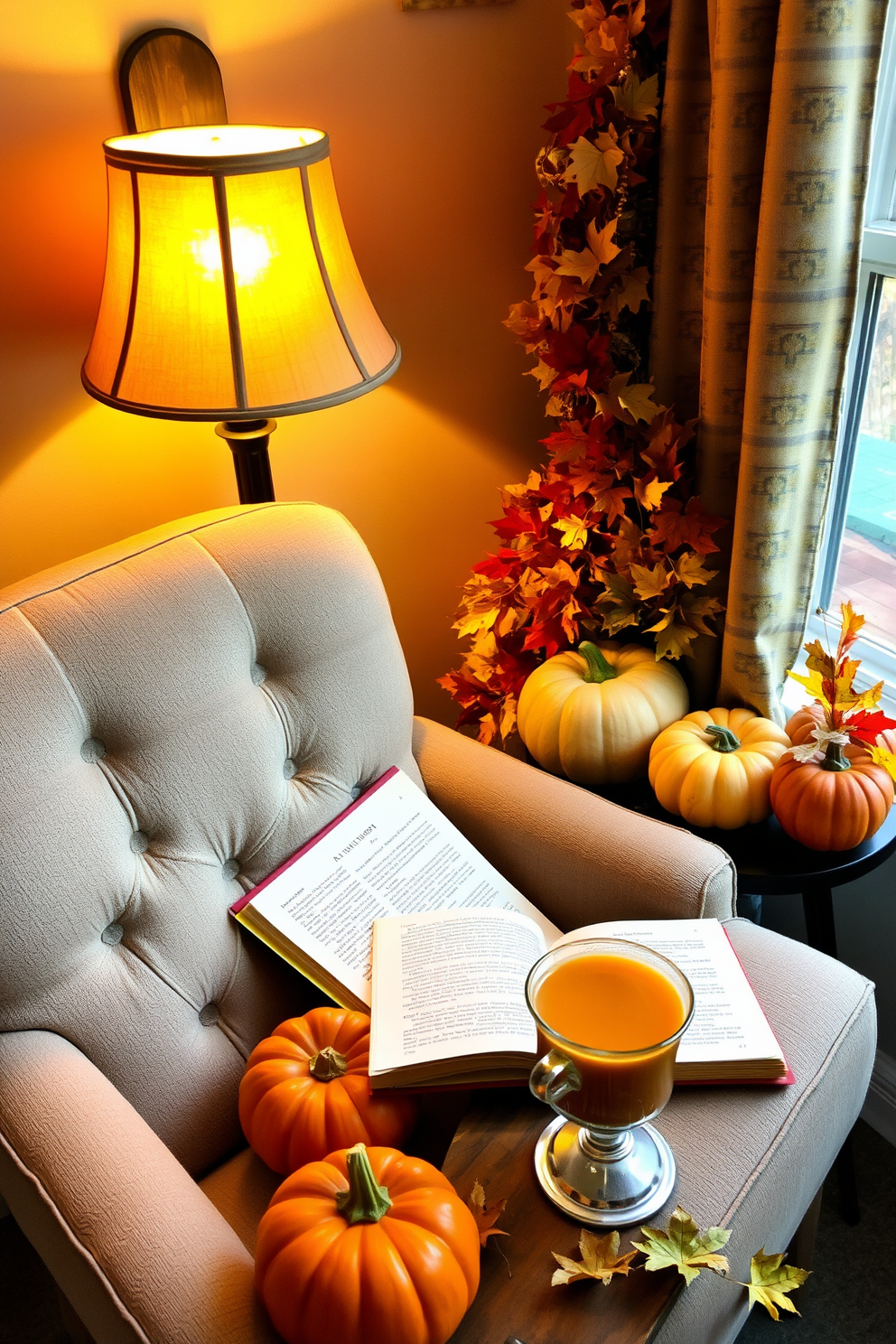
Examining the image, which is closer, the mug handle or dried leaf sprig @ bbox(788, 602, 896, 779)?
the mug handle

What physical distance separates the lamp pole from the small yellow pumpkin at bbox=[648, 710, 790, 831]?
2.01 feet

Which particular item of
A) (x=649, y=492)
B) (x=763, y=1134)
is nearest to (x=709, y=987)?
(x=763, y=1134)

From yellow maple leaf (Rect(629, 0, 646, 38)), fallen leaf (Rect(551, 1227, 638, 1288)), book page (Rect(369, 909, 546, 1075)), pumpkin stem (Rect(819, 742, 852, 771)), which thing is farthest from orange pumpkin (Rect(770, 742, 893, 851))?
yellow maple leaf (Rect(629, 0, 646, 38))

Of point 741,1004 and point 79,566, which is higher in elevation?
point 79,566

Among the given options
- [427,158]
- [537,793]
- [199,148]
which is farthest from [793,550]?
Result: [199,148]

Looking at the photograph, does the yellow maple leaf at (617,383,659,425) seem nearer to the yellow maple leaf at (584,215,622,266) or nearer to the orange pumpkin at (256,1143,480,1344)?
the yellow maple leaf at (584,215,622,266)

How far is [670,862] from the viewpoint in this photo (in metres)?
1.12

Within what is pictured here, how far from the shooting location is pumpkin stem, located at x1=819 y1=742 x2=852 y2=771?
3.96ft

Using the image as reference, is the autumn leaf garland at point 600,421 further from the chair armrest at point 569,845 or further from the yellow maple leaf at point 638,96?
the chair armrest at point 569,845

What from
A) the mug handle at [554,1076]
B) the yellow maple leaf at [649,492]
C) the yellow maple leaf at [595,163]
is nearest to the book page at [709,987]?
the mug handle at [554,1076]

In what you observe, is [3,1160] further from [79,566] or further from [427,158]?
[427,158]

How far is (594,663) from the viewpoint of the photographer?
1.40 metres

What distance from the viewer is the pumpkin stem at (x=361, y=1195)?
75 centimetres

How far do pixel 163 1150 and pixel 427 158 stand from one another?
4.49 ft
